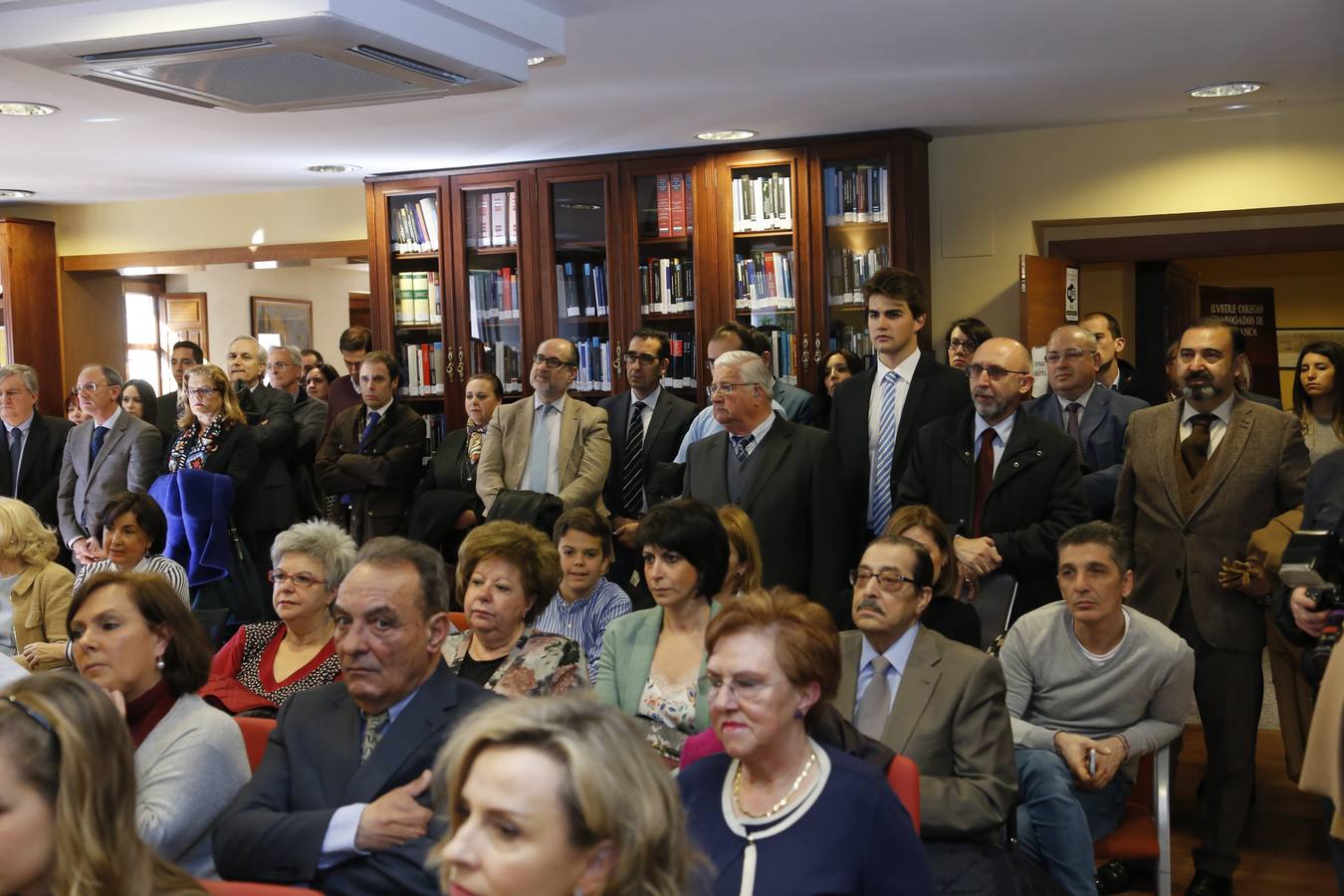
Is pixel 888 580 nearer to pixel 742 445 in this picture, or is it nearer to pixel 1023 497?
pixel 1023 497

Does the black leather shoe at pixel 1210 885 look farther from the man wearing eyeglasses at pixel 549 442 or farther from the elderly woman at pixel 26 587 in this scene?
the elderly woman at pixel 26 587

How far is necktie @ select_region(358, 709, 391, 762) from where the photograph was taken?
2408mm

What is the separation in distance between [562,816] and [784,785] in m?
0.80

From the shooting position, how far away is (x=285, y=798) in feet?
7.73

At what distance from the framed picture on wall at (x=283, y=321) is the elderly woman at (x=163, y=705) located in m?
9.47

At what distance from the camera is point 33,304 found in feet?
29.2

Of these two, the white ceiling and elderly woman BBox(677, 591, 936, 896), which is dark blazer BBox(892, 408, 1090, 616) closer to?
the white ceiling

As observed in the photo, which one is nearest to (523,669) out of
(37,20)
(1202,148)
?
(37,20)

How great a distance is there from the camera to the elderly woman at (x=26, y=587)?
4059 millimetres

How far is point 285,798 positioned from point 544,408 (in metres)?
3.49

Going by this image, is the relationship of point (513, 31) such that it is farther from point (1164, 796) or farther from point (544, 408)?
point (1164, 796)

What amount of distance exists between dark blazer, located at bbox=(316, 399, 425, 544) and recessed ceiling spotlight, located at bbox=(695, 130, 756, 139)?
2.07m

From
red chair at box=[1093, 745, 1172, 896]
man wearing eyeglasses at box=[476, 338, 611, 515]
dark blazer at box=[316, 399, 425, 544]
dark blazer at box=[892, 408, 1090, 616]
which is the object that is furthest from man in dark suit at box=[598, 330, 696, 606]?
red chair at box=[1093, 745, 1172, 896]

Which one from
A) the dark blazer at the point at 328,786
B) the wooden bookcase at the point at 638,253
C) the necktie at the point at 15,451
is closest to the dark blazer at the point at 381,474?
the wooden bookcase at the point at 638,253
